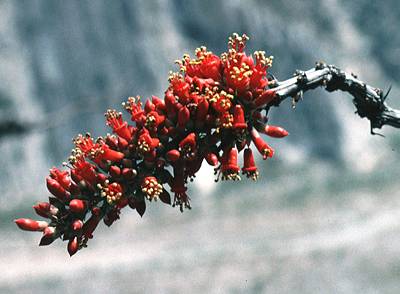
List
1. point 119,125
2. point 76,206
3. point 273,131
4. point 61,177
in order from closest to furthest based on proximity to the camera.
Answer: point 76,206
point 61,177
point 119,125
point 273,131

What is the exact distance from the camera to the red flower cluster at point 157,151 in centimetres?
263

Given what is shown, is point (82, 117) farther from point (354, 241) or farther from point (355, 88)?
point (355, 88)

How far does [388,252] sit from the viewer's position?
14.1 meters

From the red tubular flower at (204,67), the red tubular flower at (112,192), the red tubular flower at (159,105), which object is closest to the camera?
the red tubular flower at (112,192)

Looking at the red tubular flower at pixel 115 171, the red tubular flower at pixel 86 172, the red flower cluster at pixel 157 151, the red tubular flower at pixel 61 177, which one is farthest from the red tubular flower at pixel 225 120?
the red tubular flower at pixel 61 177

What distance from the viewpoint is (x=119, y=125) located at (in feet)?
9.22

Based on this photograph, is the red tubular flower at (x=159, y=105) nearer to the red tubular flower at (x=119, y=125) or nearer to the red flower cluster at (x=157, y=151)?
the red flower cluster at (x=157, y=151)

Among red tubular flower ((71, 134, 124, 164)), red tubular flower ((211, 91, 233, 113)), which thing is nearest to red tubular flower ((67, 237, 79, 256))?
red tubular flower ((71, 134, 124, 164))

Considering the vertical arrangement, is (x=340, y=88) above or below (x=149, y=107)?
above

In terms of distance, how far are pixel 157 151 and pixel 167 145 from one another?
66 millimetres

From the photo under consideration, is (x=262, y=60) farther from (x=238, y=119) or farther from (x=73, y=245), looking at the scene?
(x=73, y=245)

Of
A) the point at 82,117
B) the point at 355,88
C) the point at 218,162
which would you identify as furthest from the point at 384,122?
Result: the point at 82,117

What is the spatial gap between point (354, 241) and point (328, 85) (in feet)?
39.4

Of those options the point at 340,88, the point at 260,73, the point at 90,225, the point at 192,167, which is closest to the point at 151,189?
the point at 192,167
